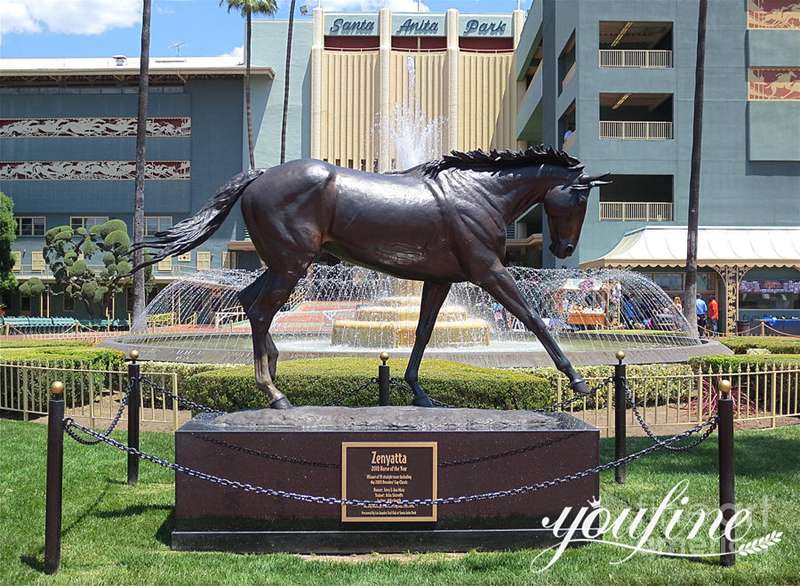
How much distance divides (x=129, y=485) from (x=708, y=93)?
3096 centimetres

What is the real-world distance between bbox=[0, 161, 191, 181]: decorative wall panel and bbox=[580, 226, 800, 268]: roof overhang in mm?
27727

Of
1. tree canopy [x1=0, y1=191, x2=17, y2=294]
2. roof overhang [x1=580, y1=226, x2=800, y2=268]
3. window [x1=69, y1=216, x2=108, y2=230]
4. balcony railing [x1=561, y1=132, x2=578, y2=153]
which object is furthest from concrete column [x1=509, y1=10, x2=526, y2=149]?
tree canopy [x1=0, y1=191, x2=17, y2=294]

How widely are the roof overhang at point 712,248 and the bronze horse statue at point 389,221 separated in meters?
22.8

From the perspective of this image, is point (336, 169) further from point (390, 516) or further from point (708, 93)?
point (708, 93)

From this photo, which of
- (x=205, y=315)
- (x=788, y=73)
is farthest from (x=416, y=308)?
(x=205, y=315)

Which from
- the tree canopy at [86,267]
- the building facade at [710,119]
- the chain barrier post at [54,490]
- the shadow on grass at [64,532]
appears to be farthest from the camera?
the tree canopy at [86,267]

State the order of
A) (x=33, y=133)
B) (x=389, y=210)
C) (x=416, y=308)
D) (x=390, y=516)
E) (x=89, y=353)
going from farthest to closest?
(x=33, y=133)
(x=416, y=308)
(x=89, y=353)
(x=389, y=210)
(x=390, y=516)

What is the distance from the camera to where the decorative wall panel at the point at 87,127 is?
46094mm

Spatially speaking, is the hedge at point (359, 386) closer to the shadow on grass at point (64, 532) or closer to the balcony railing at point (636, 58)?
the shadow on grass at point (64, 532)

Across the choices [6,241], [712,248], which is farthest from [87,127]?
[712,248]

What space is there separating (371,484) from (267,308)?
142cm

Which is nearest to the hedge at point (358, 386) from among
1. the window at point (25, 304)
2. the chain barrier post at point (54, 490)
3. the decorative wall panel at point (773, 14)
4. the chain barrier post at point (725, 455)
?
the chain barrier post at point (54, 490)

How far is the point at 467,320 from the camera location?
47.4 feet

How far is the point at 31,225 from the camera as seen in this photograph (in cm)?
4675
